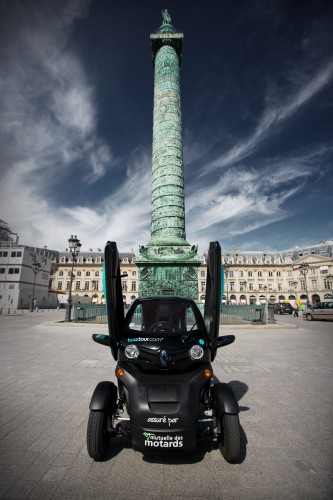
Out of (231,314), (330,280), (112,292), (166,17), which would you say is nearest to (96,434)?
(112,292)

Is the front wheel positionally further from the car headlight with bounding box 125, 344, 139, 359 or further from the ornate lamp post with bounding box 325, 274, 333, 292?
the ornate lamp post with bounding box 325, 274, 333, 292

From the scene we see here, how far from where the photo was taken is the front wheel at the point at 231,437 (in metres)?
2.26

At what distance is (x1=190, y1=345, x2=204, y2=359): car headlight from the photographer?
235 centimetres

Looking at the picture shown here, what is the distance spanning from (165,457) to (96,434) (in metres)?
0.71

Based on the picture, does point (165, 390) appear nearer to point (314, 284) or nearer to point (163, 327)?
point (163, 327)

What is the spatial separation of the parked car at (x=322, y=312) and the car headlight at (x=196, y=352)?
63.2ft

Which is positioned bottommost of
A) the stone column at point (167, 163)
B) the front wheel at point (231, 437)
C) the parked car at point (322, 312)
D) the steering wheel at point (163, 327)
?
the front wheel at point (231, 437)

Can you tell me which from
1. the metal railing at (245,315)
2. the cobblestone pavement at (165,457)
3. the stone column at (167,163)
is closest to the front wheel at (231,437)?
the cobblestone pavement at (165,457)

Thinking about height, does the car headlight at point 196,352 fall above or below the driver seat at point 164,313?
below

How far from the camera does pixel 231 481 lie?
2109 mm

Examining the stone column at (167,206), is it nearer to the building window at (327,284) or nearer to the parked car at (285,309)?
the parked car at (285,309)

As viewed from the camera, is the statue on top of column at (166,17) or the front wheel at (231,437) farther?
the statue on top of column at (166,17)

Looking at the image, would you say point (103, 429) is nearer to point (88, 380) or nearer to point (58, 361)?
point (88, 380)

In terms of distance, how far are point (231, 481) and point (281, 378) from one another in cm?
335
